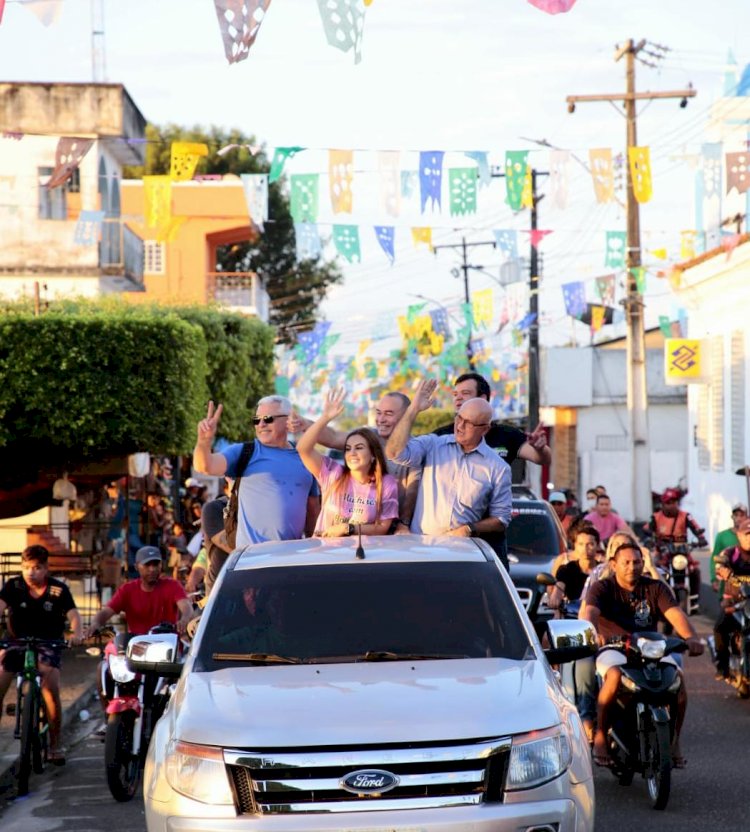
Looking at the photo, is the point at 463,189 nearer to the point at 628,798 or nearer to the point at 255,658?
the point at 628,798

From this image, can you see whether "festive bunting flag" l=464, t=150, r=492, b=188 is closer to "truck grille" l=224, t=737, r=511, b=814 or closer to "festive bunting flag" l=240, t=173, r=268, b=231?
"festive bunting flag" l=240, t=173, r=268, b=231

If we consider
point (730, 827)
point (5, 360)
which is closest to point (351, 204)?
point (5, 360)

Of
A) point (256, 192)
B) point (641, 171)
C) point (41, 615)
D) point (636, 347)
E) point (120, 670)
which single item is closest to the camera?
point (120, 670)

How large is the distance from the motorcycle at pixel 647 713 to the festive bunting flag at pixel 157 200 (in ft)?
→ 51.0

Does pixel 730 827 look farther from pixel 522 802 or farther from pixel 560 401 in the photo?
pixel 560 401

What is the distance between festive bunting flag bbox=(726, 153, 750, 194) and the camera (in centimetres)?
2203

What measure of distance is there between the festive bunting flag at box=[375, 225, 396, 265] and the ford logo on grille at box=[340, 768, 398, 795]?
21336 millimetres

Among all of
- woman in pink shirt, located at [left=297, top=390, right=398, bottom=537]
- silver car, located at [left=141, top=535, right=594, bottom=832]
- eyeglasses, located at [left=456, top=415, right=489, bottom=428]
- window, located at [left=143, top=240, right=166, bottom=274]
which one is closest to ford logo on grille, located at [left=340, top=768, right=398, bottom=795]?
silver car, located at [left=141, top=535, right=594, bottom=832]

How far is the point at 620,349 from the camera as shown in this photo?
167 feet

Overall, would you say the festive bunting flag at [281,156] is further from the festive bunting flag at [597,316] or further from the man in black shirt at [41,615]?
the festive bunting flag at [597,316]

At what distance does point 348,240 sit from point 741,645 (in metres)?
14.4

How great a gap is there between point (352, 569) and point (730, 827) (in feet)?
9.84

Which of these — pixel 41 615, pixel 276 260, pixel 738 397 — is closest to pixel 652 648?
pixel 41 615

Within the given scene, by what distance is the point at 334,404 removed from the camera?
9.21 m
